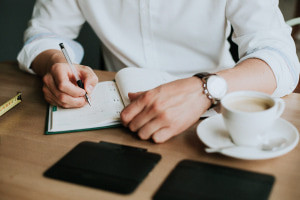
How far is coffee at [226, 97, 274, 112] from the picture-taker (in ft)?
2.17

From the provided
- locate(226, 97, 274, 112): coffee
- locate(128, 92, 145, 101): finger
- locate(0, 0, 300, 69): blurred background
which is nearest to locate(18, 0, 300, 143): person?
locate(128, 92, 145, 101): finger

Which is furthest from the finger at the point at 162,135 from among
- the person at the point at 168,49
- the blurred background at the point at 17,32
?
the blurred background at the point at 17,32

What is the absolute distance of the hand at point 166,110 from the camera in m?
0.75

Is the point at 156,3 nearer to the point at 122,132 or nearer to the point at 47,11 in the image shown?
the point at 47,11

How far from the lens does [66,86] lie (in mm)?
897

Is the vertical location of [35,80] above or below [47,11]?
below

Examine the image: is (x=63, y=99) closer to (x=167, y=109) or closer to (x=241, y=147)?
(x=167, y=109)

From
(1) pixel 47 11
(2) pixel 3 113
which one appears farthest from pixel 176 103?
(1) pixel 47 11

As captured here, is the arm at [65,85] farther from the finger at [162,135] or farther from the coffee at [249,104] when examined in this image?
the coffee at [249,104]

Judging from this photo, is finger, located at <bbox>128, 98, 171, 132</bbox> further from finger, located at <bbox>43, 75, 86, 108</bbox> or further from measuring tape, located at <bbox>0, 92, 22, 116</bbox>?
measuring tape, located at <bbox>0, 92, 22, 116</bbox>

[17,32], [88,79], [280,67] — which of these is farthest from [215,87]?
[17,32]

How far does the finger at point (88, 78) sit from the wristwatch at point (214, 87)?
31cm

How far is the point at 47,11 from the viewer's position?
1381mm

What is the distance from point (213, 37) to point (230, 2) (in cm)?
18
